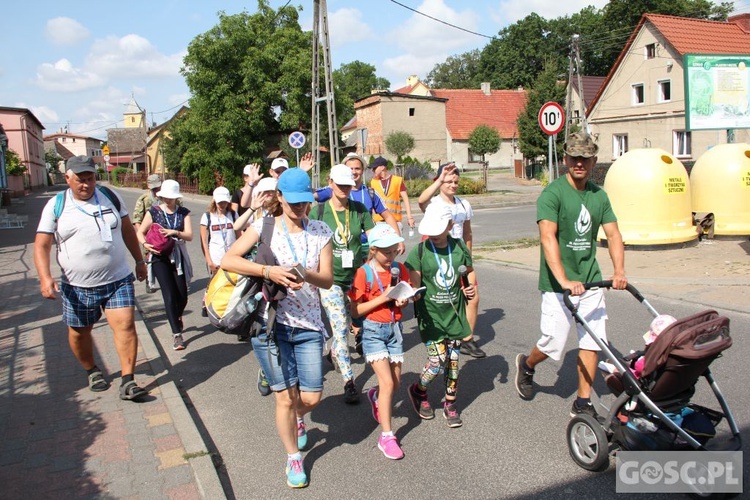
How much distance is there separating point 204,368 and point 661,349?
4.49m

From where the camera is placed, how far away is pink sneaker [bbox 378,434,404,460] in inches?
164

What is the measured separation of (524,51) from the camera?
83500 mm

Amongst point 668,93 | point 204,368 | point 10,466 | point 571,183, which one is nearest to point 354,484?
point 10,466

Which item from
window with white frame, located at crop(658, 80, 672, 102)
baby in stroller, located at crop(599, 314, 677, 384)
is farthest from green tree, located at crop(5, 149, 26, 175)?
baby in stroller, located at crop(599, 314, 677, 384)

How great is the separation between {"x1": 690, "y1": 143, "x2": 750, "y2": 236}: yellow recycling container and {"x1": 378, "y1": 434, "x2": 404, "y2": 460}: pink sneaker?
10.7m

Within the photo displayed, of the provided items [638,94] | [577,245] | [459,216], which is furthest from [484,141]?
[577,245]

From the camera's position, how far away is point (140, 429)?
4.64 meters

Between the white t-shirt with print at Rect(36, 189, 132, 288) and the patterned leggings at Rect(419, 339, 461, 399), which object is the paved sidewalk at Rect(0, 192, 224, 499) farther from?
the patterned leggings at Rect(419, 339, 461, 399)

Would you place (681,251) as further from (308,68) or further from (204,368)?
(308,68)

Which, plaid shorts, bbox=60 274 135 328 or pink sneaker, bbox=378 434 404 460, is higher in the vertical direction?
plaid shorts, bbox=60 274 135 328

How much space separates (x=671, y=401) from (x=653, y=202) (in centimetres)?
918

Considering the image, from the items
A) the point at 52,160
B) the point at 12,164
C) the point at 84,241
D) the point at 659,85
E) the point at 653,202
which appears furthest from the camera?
the point at 52,160

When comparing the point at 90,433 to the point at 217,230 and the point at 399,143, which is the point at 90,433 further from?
the point at 399,143

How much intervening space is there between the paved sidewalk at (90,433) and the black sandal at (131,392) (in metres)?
0.06
